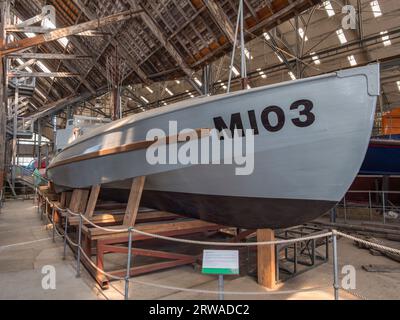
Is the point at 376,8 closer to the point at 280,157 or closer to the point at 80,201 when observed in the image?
the point at 280,157

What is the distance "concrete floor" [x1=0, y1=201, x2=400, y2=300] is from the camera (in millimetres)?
3119

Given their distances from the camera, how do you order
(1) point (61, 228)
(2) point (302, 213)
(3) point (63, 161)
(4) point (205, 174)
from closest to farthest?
(2) point (302, 213), (4) point (205, 174), (3) point (63, 161), (1) point (61, 228)

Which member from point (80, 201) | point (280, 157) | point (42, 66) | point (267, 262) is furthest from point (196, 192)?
point (42, 66)

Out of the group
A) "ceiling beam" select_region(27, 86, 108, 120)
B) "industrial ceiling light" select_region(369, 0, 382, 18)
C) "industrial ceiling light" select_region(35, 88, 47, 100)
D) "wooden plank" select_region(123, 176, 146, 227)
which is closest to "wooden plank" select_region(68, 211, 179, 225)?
"wooden plank" select_region(123, 176, 146, 227)

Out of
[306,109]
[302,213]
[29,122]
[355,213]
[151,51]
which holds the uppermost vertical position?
[151,51]

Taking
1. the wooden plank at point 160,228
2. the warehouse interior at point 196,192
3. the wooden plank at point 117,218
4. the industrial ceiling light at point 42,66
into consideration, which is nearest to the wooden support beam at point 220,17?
the warehouse interior at point 196,192

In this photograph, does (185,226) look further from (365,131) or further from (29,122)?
(29,122)

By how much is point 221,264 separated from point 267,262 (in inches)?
52.0

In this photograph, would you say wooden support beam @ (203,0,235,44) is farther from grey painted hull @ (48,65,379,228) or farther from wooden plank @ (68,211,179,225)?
wooden plank @ (68,211,179,225)

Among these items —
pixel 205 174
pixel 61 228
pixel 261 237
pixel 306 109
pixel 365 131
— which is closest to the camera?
pixel 365 131

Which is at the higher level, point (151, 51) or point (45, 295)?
point (151, 51)

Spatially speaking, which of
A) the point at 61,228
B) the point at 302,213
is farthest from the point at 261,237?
the point at 61,228
